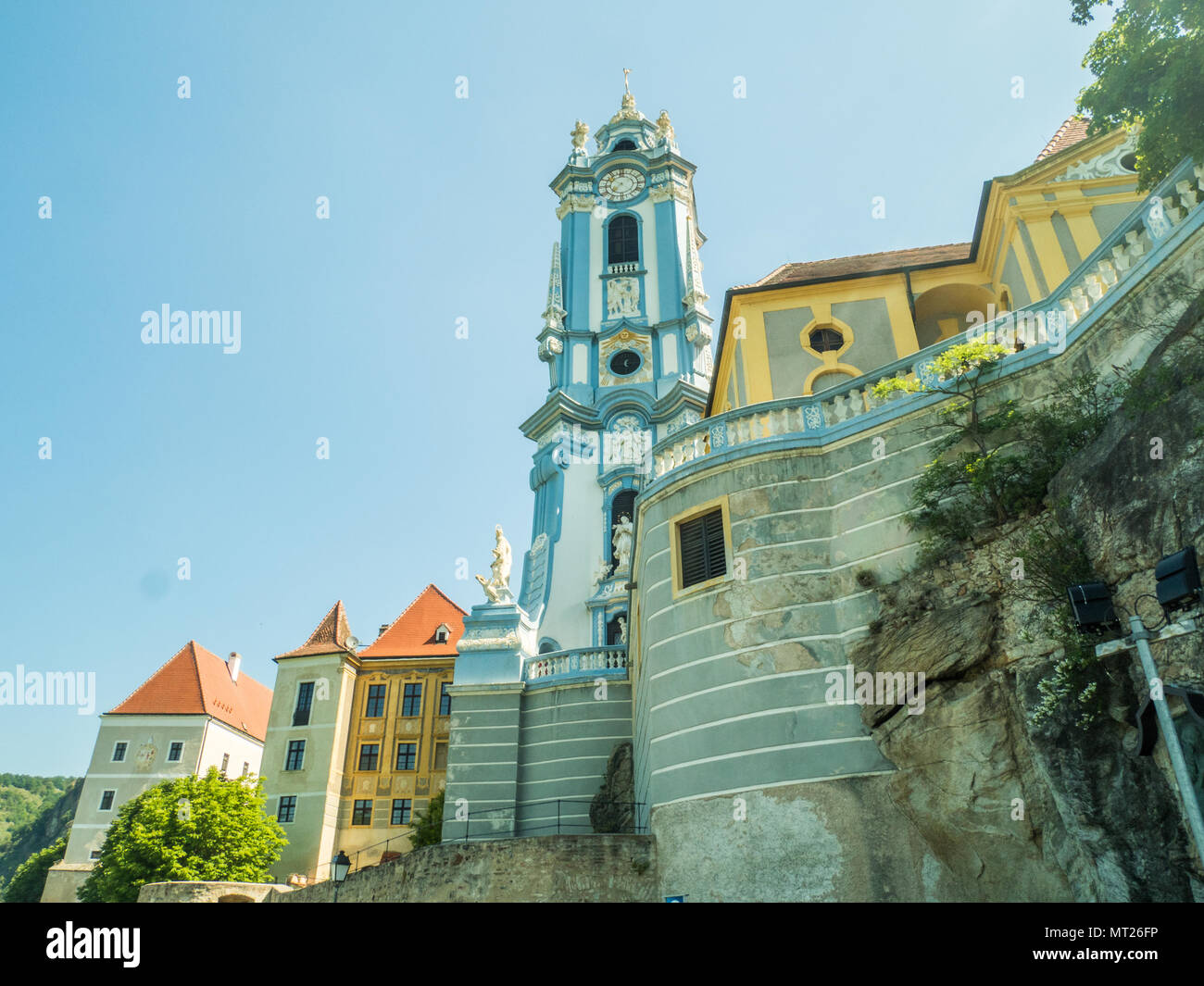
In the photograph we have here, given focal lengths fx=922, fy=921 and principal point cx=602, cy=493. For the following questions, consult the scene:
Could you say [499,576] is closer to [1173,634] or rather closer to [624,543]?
[624,543]

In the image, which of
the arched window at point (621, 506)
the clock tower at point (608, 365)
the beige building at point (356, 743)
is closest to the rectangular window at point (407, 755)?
the beige building at point (356, 743)

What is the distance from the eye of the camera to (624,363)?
3872 centimetres

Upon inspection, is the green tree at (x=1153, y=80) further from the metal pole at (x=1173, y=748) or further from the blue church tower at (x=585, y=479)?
the blue church tower at (x=585, y=479)

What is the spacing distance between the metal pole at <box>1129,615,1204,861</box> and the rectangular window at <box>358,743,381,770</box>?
36.0 m

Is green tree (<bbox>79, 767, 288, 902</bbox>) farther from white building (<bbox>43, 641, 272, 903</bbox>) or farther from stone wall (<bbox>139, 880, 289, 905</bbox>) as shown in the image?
white building (<bbox>43, 641, 272, 903</bbox>)

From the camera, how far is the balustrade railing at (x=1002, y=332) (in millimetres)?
11727

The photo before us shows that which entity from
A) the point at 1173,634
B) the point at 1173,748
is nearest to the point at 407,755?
the point at 1173,634

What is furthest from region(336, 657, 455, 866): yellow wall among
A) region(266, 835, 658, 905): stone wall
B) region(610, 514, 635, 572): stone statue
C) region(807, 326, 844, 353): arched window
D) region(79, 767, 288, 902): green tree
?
region(807, 326, 844, 353): arched window

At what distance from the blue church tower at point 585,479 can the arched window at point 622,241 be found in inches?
3.7

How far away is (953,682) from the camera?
39.4 feet

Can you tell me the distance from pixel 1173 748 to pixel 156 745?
49.0m
